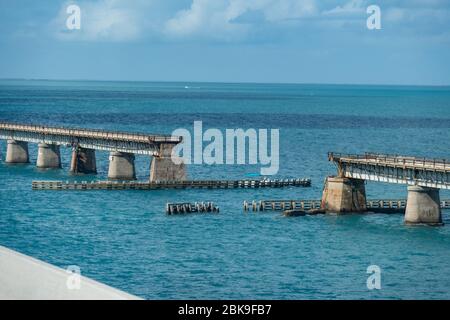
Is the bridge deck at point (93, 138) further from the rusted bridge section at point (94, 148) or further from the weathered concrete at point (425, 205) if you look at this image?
the weathered concrete at point (425, 205)

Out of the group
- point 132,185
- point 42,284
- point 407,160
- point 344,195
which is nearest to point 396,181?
point 407,160

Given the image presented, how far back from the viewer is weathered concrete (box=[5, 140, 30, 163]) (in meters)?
141

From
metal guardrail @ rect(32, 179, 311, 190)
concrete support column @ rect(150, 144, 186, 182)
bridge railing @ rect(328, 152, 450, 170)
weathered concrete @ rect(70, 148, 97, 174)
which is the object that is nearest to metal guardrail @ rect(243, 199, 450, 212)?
bridge railing @ rect(328, 152, 450, 170)

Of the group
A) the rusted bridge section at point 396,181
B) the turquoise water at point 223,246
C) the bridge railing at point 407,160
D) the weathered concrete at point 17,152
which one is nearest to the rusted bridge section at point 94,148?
the weathered concrete at point 17,152

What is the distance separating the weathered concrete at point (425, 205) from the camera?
82.5 m

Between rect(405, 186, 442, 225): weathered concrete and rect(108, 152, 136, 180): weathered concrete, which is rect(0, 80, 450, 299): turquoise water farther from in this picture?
rect(108, 152, 136, 180): weathered concrete

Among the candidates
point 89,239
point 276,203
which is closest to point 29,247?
point 89,239

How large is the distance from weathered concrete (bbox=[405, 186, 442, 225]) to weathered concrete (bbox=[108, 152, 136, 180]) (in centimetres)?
4478

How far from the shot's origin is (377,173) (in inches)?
3499

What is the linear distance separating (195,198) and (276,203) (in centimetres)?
1137

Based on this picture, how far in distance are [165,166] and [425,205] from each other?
3818cm

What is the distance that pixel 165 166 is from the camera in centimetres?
11325

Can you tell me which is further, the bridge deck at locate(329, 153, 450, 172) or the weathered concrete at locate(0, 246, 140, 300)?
the bridge deck at locate(329, 153, 450, 172)

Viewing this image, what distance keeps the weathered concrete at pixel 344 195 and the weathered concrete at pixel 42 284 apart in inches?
2222
